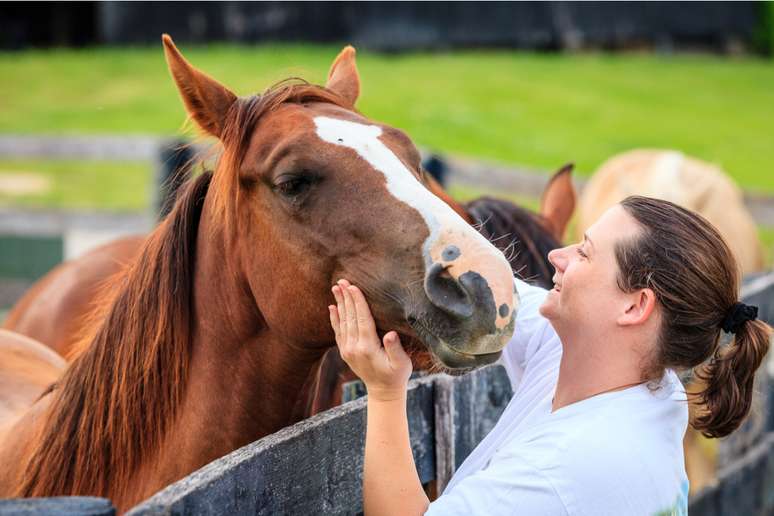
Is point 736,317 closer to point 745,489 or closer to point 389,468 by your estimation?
point 389,468

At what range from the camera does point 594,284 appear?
189 cm

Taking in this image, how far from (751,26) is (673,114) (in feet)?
19.4

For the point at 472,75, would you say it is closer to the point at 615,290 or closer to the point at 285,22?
the point at 285,22

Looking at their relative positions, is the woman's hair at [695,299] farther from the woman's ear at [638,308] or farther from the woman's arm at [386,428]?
the woman's arm at [386,428]

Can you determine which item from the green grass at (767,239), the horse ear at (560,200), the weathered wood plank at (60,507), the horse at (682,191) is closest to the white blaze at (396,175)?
the weathered wood plank at (60,507)

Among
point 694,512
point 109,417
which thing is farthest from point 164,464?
point 694,512

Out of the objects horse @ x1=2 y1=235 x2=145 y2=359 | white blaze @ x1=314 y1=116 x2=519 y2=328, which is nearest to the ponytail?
white blaze @ x1=314 y1=116 x2=519 y2=328

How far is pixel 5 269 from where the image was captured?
8.03 metres

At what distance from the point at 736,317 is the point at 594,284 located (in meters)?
0.29

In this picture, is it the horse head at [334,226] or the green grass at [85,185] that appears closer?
the horse head at [334,226]

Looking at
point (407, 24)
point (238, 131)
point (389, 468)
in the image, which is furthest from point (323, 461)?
point (407, 24)

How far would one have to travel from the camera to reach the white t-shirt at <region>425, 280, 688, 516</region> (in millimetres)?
1646

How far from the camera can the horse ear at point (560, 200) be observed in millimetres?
4059

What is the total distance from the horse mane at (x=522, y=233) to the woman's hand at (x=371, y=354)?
140 cm
